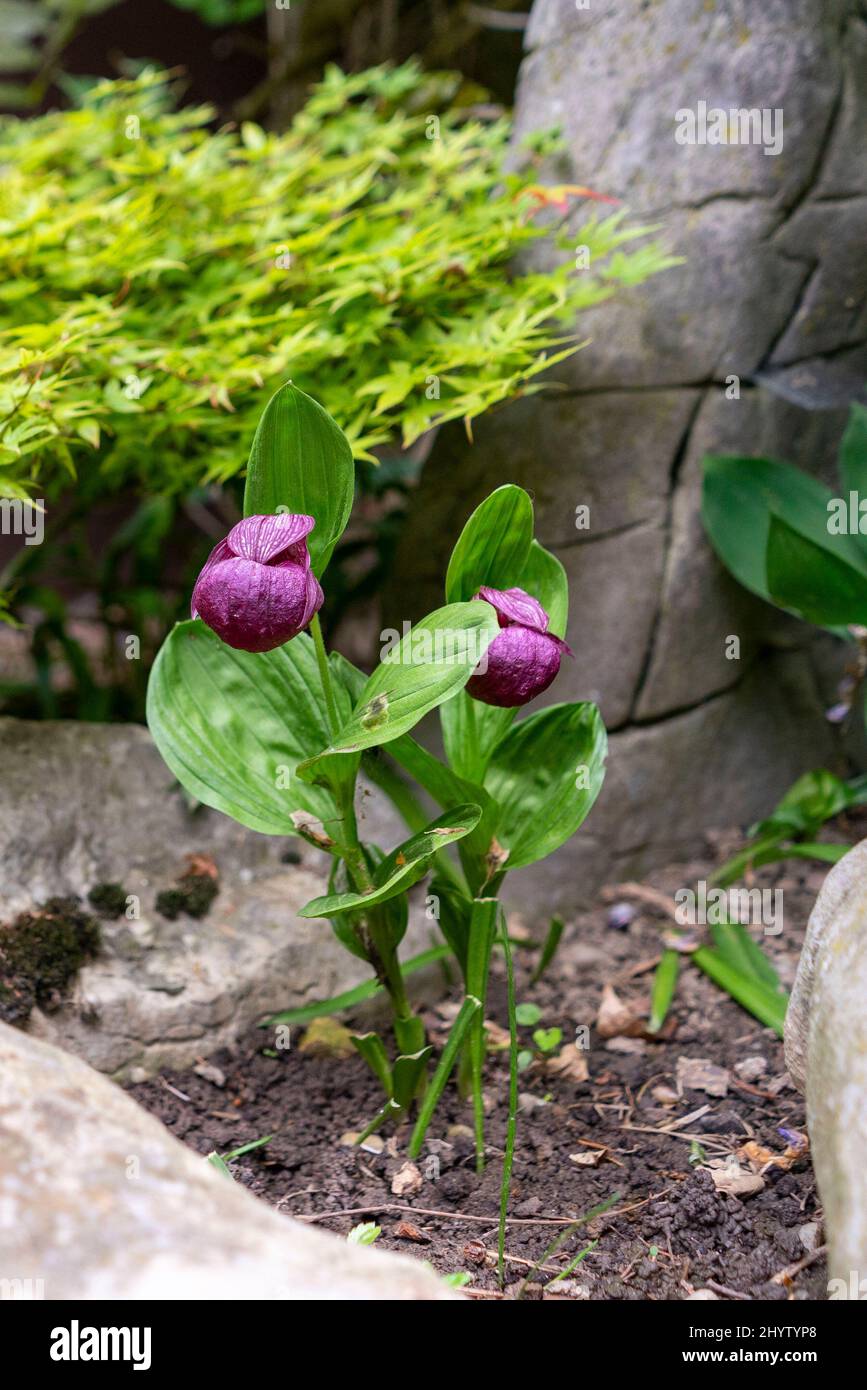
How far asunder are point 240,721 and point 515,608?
0.52 meters

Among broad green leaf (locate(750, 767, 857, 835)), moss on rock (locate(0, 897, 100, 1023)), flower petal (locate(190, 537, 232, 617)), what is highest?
flower petal (locate(190, 537, 232, 617))

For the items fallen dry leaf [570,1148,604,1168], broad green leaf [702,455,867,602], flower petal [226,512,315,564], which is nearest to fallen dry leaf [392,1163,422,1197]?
fallen dry leaf [570,1148,604,1168]

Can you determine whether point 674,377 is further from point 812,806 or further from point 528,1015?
point 528,1015

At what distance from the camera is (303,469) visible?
1640 mm

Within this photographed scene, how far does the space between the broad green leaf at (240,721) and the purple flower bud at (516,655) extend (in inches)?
13.5

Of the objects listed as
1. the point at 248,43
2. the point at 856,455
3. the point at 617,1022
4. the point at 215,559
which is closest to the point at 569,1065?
the point at 617,1022

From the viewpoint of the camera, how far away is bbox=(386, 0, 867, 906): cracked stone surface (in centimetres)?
255

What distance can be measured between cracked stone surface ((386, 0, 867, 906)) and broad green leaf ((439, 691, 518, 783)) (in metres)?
0.84

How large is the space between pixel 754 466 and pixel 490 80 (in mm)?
2247

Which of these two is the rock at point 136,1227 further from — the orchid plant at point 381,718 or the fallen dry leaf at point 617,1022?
the fallen dry leaf at point 617,1022

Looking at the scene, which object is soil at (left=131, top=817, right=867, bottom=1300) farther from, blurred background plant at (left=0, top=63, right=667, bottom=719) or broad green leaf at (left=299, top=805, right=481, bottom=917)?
blurred background plant at (left=0, top=63, right=667, bottom=719)

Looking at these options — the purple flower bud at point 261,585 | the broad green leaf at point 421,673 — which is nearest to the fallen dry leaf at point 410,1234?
the broad green leaf at point 421,673

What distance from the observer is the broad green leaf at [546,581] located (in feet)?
6.08
